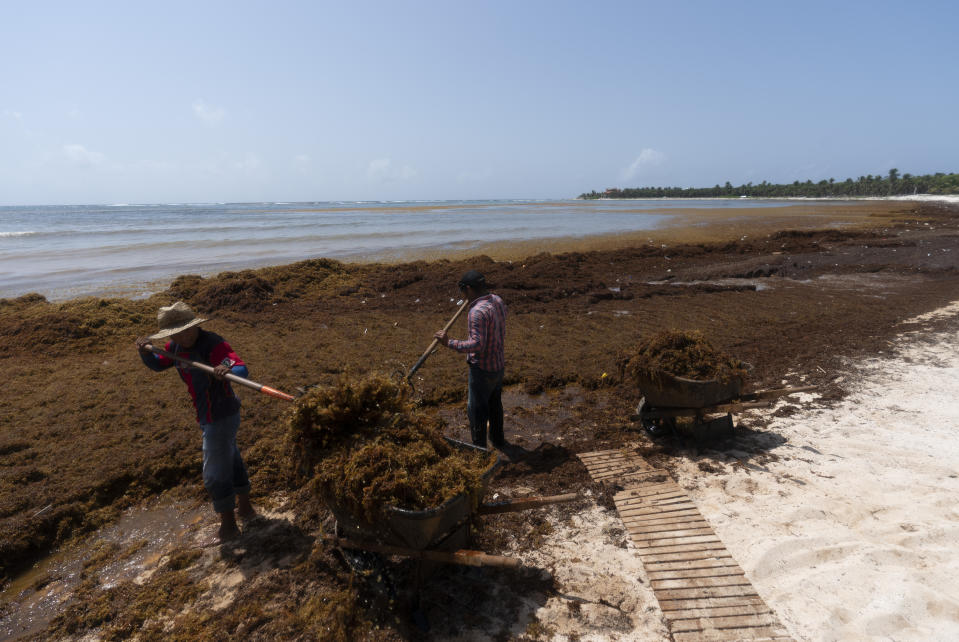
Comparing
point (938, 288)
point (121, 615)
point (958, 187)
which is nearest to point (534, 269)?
point (938, 288)

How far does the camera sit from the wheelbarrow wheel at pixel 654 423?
5.12 m

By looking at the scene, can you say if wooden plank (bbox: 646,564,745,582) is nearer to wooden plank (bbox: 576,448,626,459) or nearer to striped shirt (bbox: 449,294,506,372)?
wooden plank (bbox: 576,448,626,459)

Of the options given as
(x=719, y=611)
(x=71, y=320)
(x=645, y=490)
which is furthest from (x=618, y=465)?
(x=71, y=320)

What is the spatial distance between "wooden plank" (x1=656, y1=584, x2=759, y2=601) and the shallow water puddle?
3.81 m

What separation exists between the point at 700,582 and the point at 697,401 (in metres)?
1.84

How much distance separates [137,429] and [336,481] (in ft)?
13.6

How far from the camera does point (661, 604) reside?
3098 millimetres

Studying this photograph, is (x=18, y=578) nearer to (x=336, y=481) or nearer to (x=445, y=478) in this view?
(x=336, y=481)

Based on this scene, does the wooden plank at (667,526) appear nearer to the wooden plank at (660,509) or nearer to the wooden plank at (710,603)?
the wooden plank at (660,509)

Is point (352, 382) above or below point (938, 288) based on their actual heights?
above

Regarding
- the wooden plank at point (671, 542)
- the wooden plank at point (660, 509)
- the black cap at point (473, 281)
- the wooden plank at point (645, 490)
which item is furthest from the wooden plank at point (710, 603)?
the black cap at point (473, 281)

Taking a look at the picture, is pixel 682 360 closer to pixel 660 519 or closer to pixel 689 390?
pixel 689 390

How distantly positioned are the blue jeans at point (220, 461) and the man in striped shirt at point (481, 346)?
1.95 m

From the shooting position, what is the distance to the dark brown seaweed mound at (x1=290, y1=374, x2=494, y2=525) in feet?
9.37
